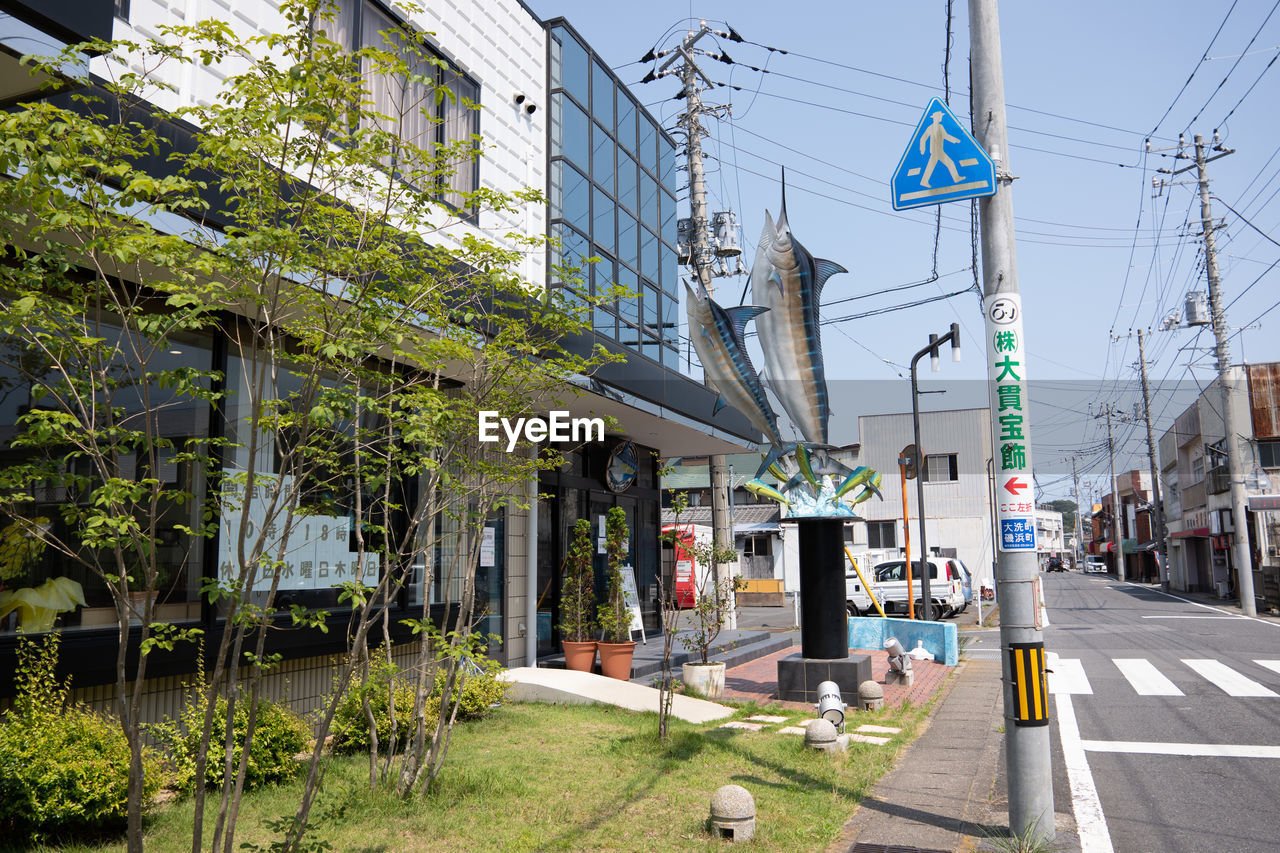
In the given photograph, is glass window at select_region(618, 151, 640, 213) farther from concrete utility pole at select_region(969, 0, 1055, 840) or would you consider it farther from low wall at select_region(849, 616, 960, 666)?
concrete utility pole at select_region(969, 0, 1055, 840)

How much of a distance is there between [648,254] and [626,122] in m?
2.50

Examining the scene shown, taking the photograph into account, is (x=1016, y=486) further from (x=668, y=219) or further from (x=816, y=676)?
(x=668, y=219)

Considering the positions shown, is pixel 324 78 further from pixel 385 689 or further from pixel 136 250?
pixel 385 689

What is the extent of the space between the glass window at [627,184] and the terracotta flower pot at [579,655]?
7970 millimetres

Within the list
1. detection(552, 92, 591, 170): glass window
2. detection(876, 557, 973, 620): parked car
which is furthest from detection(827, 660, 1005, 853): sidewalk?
detection(876, 557, 973, 620): parked car

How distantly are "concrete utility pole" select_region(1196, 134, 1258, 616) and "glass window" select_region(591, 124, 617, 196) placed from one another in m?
23.6

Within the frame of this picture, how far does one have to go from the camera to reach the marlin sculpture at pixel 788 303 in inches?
399

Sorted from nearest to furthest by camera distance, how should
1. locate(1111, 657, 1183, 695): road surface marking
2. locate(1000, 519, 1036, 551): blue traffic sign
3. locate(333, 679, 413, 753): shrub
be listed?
1. locate(1000, 519, 1036, 551): blue traffic sign
2. locate(333, 679, 413, 753): shrub
3. locate(1111, 657, 1183, 695): road surface marking

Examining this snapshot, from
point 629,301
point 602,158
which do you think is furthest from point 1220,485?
point 602,158

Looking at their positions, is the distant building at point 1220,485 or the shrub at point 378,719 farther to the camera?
the distant building at point 1220,485

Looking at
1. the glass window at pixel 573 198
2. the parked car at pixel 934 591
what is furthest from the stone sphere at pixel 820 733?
the parked car at pixel 934 591

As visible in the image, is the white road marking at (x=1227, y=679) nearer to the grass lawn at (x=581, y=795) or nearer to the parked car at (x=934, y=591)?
the grass lawn at (x=581, y=795)

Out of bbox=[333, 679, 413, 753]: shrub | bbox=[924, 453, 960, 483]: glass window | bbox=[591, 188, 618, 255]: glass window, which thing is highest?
bbox=[591, 188, 618, 255]: glass window

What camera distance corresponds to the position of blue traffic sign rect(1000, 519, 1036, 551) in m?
6.36
